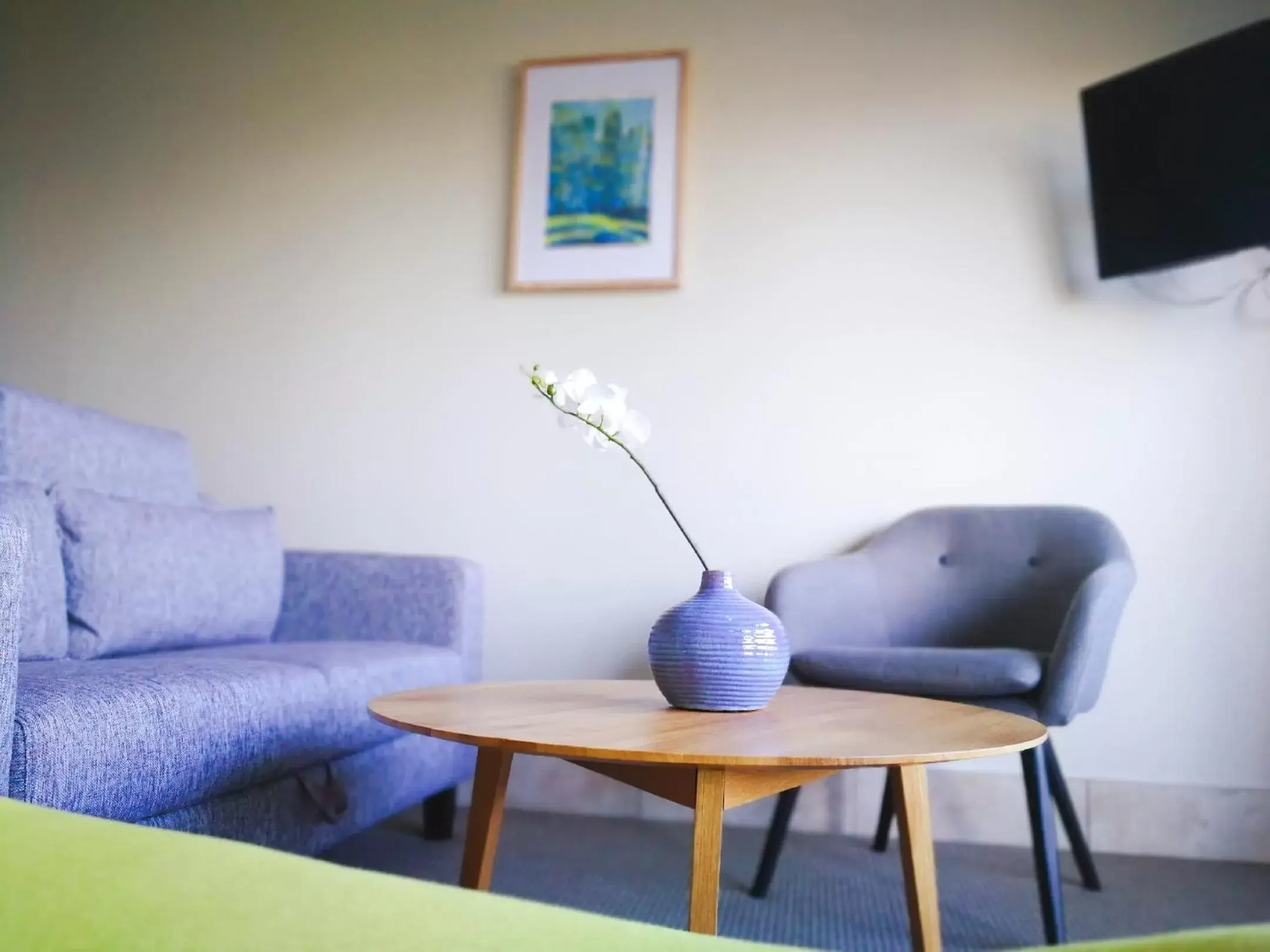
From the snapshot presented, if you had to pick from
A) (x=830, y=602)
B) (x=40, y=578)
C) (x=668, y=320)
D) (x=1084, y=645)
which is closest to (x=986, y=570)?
(x=830, y=602)

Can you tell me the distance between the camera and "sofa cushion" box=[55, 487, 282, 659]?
1706 mm

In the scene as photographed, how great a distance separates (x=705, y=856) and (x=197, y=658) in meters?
1.05

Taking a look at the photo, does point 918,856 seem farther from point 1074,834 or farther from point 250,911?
point 250,911

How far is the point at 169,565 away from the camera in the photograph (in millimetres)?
1884

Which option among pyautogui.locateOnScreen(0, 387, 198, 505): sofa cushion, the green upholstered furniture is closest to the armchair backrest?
pyautogui.locateOnScreen(0, 387, 198, 505): sofa cushion

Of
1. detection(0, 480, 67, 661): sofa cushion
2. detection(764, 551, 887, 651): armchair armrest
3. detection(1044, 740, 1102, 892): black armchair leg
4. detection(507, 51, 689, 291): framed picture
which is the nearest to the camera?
detection(0, 480, 67, 661): sofa cushion

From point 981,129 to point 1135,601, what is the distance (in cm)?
130

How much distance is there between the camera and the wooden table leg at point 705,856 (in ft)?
3.39

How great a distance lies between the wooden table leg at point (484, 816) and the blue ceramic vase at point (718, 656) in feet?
0.89

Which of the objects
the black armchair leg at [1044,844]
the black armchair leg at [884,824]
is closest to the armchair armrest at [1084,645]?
the black armchair leg at [1044,844]

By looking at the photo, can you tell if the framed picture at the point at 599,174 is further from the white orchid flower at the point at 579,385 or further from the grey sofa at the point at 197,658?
the white orchid flower at the point at 579,385

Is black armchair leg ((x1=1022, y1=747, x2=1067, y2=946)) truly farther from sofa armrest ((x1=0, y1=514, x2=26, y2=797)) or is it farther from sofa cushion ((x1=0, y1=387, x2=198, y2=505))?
sofa cushion ((x1=0, y1=387, x2=198, y2=505))

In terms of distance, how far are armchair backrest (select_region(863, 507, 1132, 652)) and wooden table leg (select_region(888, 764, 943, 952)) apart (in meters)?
1.11

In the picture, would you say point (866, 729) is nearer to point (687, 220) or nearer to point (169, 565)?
point (169, 565)
